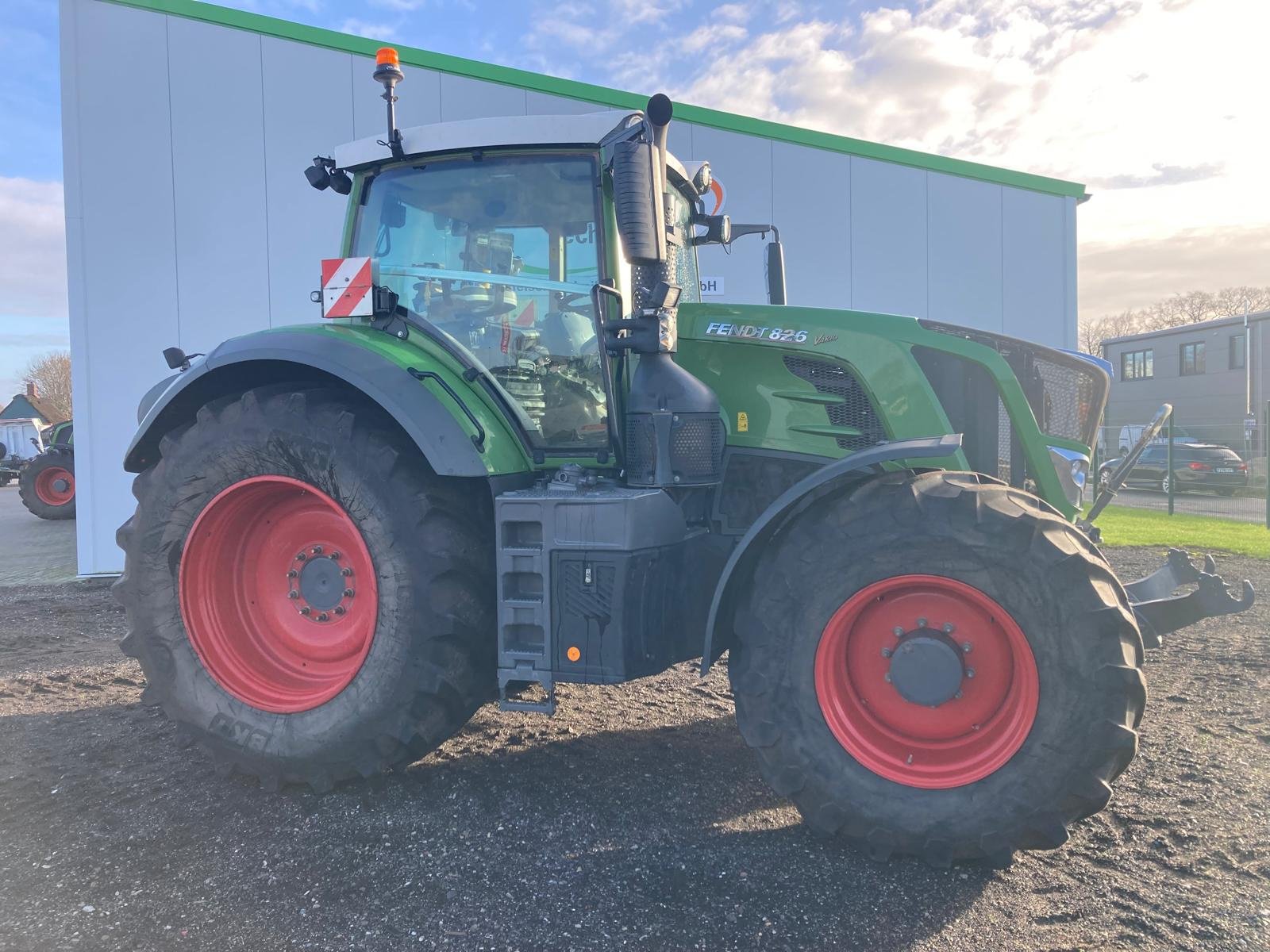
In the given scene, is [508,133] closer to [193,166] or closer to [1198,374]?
[193,166]

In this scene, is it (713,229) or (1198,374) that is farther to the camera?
(1198,374)

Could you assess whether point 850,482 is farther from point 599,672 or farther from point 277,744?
point 277,744

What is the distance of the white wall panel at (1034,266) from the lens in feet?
42.9

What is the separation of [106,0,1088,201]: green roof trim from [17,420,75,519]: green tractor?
30.3 ft

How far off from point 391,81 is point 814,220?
353 inches

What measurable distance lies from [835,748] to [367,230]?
9.45ft

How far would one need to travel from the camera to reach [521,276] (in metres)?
3.49

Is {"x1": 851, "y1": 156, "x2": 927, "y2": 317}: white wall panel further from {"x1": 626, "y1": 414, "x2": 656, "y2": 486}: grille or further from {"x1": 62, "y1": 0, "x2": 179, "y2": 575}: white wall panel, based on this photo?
{"x1": 626, "y1": 414, "x2": 656, "y2": 486}: grille

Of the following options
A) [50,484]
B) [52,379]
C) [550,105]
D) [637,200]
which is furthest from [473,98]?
[52,379]

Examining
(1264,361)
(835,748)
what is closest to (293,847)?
(835,748)

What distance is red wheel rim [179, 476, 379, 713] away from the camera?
11.1 feet

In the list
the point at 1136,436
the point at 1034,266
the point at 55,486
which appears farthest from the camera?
the point at 1136,436

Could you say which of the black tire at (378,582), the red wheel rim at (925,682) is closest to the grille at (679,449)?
the black tire at (378,582)

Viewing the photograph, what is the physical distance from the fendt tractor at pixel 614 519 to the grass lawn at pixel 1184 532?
24.7 ft
